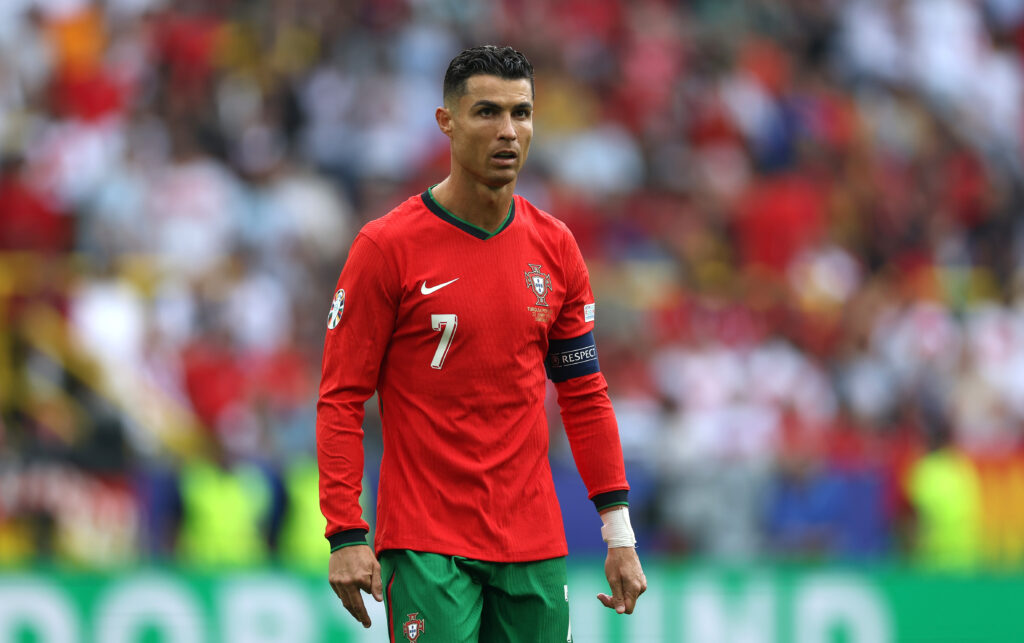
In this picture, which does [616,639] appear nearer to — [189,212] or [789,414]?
[789,414]

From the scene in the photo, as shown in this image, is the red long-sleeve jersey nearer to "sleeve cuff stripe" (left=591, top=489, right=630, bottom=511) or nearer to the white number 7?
the white number 7

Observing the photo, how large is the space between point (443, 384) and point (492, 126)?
762 millimetres

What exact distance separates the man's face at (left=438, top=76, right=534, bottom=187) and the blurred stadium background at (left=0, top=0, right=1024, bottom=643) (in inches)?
204

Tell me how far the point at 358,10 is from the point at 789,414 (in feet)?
A: 19.7

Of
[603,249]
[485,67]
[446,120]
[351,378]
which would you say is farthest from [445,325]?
[603,249]

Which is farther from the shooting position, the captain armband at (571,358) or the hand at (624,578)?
→ the captain armband at (571,358)

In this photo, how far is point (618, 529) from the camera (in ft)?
15.4

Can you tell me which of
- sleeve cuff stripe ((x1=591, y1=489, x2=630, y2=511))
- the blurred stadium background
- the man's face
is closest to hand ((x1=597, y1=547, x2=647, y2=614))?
sleeve cuff stripe ((x1=591, y1=489, x2=630, y2=511))

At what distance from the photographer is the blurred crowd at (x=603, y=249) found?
10.8 metres

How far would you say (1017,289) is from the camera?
14125mm

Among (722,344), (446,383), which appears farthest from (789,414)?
(446,383)

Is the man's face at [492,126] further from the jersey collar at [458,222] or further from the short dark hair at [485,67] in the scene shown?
the jersey collar at [458,222]

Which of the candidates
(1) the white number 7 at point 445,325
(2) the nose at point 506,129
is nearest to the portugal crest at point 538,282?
(1) the white number 7 at point 445,325

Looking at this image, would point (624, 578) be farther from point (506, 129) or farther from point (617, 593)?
point (506, 129)
